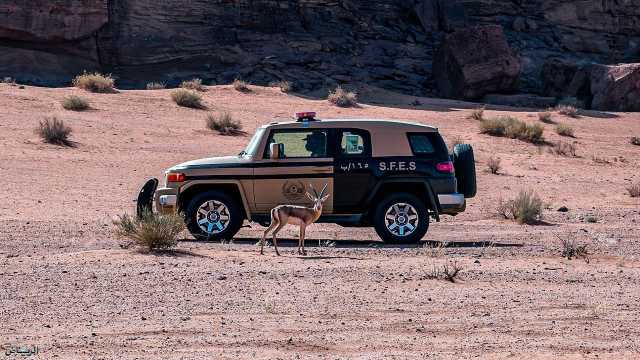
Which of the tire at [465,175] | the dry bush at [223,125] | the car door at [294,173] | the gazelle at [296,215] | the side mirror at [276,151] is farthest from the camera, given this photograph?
the dry bush at [223,125]

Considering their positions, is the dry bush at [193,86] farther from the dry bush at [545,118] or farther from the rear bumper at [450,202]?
the rear bumper at [450,202]

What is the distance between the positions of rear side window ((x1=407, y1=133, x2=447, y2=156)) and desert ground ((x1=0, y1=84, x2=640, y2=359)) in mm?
1422

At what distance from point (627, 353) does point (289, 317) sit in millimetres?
3252

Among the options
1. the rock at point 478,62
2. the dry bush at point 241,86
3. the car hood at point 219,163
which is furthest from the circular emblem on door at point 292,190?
the rock at point 478,62

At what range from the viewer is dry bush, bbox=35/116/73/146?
29547 mm

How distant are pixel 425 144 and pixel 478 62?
85.5 feet

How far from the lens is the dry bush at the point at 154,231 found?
1588cm

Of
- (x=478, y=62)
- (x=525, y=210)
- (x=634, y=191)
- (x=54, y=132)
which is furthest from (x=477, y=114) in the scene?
(x=525, y=210)

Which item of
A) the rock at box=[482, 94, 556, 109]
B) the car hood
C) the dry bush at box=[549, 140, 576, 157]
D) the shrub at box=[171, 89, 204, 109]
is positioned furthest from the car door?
the rock at box=[482, 94, 556, 109]

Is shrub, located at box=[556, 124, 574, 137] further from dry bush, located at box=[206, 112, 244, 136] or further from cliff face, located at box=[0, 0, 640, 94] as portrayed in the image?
dry bush, located at box=[206, 112, 244, 136]

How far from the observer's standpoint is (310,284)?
13727mm

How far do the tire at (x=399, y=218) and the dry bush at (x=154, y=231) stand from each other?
10.8 feet

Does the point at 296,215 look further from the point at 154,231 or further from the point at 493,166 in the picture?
the point at 493,166

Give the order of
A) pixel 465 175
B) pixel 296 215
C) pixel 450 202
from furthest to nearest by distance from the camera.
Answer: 1. pixel 465 175
2. pixel 450 202
3. pixel 296 215
